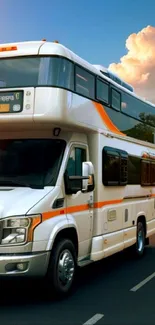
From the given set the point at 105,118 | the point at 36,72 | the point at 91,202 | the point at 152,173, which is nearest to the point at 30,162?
the point at 36,72

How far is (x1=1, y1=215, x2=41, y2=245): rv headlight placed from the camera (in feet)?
20.3

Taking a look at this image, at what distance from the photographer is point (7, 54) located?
7395 millimetres

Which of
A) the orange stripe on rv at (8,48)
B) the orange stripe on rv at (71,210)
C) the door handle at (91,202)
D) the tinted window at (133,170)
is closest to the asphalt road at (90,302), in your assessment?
the orange stripe on rv at (71,210)

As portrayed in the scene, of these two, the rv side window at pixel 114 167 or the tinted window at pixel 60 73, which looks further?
the rv side window at pixel 114 167

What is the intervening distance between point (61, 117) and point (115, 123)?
9.64 feet

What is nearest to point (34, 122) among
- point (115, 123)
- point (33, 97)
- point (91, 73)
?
point (33, 97)

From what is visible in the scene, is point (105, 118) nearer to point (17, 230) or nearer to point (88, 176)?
point (88, 176)

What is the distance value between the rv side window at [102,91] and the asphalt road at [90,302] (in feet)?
11.1

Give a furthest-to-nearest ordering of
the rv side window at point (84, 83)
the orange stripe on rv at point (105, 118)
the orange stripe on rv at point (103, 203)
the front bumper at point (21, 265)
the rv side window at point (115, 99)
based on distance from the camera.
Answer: the rv side window at point (115, 99), the orange stripe on rv at point (105, 118), the orange stripe on rv at point (103, 203), the rv side window at point (84, 83), the front bumper at point (21, 265)

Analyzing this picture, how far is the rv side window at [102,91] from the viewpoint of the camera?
876cm

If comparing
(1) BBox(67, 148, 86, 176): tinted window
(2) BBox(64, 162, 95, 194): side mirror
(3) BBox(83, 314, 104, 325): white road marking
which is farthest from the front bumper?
(1) BBox(67, 148, 86, 176): tinted window

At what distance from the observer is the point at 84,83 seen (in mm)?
8031

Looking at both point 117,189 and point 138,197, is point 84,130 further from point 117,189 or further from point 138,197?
point 138,197

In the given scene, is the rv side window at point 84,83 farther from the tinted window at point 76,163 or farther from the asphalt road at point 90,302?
the asphalt road at point 90,302
